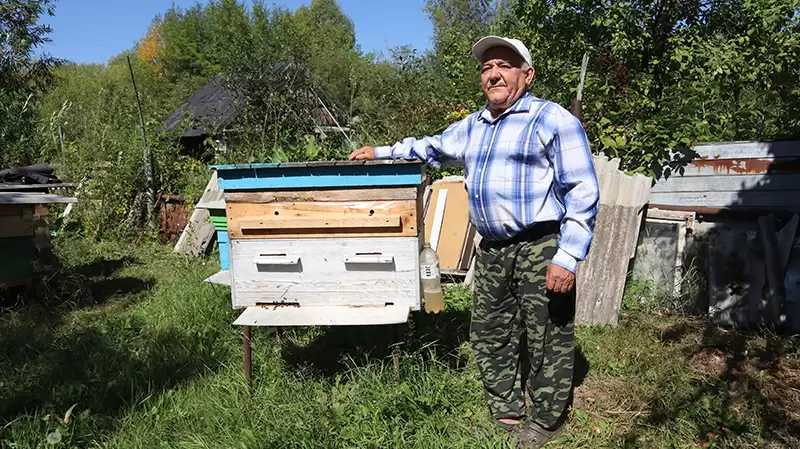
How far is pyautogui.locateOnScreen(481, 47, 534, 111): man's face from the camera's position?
2.72 meters

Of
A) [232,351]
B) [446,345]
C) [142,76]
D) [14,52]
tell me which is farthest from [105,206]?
[142,76]

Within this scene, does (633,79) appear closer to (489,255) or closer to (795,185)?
(795,185)

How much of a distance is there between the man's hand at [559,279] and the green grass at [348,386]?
0.91 meters

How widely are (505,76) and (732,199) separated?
3.31 metres

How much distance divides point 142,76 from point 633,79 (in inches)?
1223

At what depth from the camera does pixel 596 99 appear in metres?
5.71

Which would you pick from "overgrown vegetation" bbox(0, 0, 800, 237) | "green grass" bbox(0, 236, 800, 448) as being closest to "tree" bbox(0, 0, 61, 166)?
"overgrown vegetation" bbox(0, 0, 800, 237)

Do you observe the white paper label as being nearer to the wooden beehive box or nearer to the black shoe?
the wooden beehive box

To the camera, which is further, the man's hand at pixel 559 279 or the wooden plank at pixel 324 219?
the wooden plank at pixel 324 219

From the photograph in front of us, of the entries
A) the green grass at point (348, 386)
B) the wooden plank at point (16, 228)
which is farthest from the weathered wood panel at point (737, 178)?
the wooden plank at point (16, 228)

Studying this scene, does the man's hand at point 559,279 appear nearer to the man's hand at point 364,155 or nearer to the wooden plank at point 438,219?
the man's hand at point 364,155

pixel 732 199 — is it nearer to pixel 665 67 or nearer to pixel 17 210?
pixel 665 67

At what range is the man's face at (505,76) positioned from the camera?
2719 mm

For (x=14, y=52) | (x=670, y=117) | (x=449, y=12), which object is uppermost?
(x=449, y=12)
